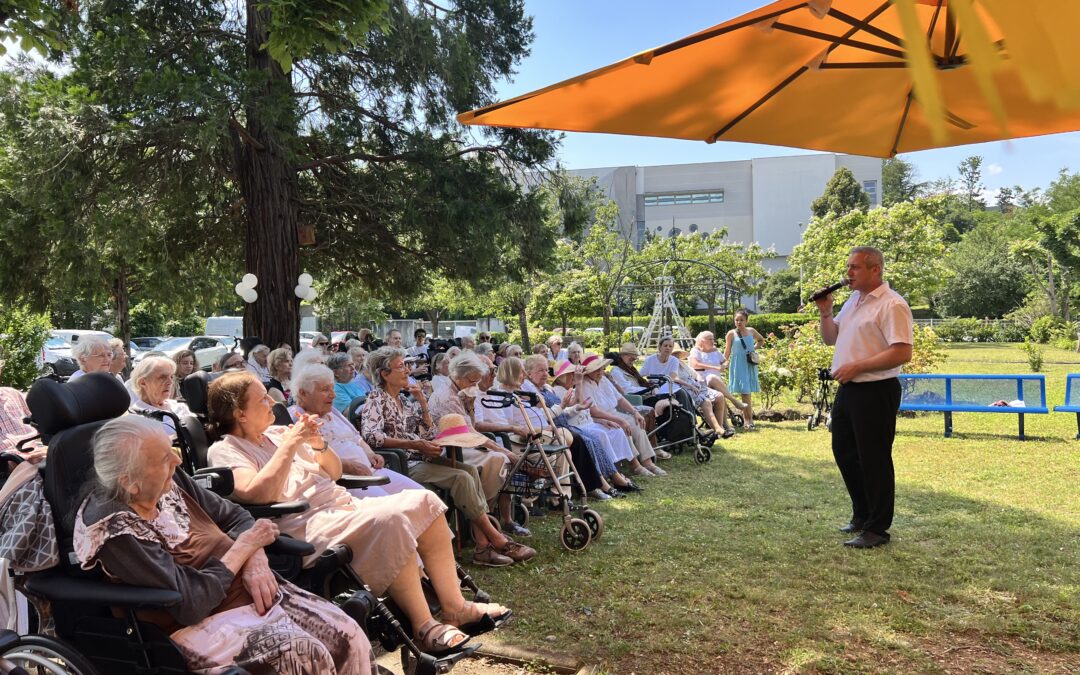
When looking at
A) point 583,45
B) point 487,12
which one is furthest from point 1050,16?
point 487,12

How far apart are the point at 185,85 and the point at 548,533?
5.86 m

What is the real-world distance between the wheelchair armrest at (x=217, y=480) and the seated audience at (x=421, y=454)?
1573 millimetres

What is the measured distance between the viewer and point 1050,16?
846 mm

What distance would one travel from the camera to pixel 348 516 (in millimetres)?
3186

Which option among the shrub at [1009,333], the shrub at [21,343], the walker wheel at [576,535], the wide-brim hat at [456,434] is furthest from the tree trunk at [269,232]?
the shrub at [1009,333]

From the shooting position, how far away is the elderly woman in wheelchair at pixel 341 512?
3.07 m

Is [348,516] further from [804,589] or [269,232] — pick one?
[269,232]

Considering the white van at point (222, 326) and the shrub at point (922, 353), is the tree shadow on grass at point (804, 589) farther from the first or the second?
the white van at point (222, 326)

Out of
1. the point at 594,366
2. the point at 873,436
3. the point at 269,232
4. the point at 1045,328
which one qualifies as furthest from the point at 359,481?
the point at 1045,328

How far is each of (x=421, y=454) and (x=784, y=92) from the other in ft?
9.54

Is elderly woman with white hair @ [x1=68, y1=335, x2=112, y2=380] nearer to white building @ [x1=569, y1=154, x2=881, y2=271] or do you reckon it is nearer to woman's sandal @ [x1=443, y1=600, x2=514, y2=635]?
woman's sandal @ [x1=443, y1=600, x2=514, y2=635]

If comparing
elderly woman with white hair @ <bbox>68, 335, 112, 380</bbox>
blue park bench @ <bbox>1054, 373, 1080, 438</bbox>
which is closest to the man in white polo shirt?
elderly woman with white hair @ <bbox>68, 335, 112, 380</bbox>

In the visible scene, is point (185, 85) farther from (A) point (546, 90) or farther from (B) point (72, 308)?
(B) point (72, 308)

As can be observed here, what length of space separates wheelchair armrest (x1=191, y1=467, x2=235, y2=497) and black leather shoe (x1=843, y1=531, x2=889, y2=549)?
3.70m
